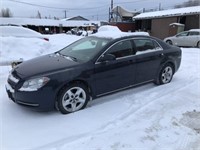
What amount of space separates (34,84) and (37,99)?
0.91ft

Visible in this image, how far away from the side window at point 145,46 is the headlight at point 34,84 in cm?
248

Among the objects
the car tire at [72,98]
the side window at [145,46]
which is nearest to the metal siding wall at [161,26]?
the side window at [145,46]

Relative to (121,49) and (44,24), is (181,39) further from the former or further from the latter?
(44,24)

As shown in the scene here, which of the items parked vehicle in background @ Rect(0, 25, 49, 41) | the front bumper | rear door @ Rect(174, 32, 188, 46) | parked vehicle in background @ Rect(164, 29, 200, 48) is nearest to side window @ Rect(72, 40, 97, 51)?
the front bumper

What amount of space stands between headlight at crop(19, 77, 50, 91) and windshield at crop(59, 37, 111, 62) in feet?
3.36

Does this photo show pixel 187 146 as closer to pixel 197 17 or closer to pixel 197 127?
pixel 197 127

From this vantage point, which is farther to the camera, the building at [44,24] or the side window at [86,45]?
the building at [44,24]

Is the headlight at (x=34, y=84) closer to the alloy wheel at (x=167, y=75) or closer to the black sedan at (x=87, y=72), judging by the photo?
the black sedan at (x=87, y=72)

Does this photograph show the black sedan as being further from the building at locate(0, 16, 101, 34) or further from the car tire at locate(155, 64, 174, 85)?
the building at locate(0, 16, 101, 34)

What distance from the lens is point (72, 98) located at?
4.59 metres

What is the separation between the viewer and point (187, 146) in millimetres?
3512

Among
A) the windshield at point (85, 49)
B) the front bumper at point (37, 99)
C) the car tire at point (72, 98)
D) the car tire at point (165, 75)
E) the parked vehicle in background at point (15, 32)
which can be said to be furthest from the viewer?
the parked vehicle in background at point (15, 32)

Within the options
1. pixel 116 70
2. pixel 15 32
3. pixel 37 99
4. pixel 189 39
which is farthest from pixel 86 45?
pixel 189 39

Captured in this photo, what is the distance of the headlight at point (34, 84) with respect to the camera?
427 cm
